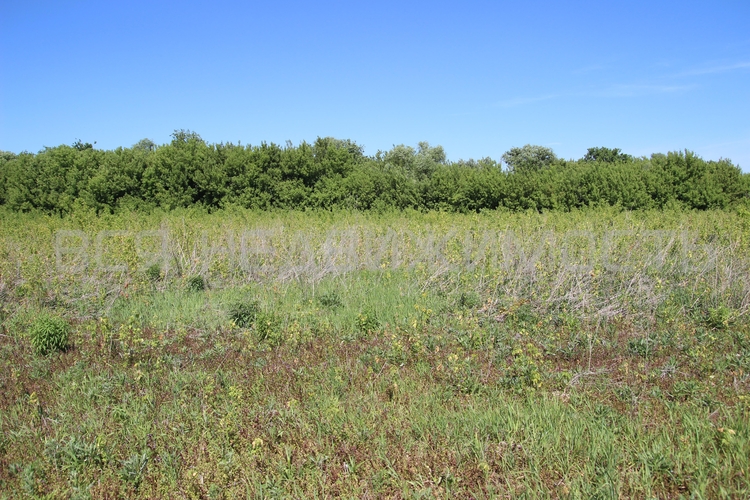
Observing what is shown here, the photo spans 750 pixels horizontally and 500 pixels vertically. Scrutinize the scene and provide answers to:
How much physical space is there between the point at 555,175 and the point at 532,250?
7.93 meters

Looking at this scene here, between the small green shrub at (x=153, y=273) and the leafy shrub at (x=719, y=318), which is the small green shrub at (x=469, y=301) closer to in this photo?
the leafy shrub at (x=719, y=318)

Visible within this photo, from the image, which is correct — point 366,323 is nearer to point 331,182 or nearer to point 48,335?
point 48,335

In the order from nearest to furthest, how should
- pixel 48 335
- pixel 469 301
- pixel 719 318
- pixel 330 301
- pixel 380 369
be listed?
pixel 380 369 → pixel 48 335 → pixel 719 318 → pixel 469 301 → pixel 330 301

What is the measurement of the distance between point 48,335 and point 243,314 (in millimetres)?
1971

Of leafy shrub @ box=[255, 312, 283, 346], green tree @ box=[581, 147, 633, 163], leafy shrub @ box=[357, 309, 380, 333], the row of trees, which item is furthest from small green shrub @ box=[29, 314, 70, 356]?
green tree @ box=[581, 147, 633, 163]

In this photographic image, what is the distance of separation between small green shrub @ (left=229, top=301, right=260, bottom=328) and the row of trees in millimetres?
9679

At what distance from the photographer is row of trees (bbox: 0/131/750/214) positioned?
1520 centimetres

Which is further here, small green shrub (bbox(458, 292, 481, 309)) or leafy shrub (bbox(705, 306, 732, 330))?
small green shrub (bbox(458, 292, 481, 309))

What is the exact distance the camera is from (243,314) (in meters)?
6.24

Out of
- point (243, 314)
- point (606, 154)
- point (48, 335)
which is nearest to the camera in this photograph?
point (48, 335)

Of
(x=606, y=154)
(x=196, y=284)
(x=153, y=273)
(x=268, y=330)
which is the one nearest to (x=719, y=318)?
(x=268, y=330)

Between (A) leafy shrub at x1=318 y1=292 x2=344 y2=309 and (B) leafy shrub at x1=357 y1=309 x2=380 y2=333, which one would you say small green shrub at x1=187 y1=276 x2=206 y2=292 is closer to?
(A) leafy shrub at x1=318 y1=292 x2=344 y2=309

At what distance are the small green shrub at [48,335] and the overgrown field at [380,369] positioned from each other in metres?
0.01

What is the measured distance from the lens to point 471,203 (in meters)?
16.1
